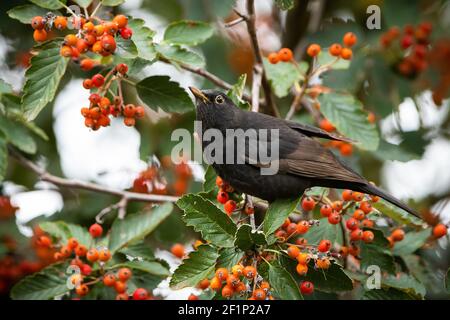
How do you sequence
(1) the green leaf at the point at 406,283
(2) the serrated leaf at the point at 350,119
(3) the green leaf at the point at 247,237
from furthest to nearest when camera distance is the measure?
1. (2) the serrated leaf at the point at 350,119
2. (1) the green leaf at the point at 406,283
3. (3) the green leaf at the point at 247,237

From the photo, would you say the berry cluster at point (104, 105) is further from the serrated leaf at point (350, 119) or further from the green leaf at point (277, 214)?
the serrated leaf at point (350, 119)

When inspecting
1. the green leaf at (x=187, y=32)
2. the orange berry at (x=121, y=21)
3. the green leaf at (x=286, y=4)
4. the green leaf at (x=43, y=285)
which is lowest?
the green leaf at (x=43, y=285)

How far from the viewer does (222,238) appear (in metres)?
3.84

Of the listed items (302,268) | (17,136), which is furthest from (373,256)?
(17,136)

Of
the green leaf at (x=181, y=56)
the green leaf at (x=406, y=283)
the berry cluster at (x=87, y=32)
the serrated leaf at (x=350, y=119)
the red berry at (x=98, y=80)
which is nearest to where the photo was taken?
the berry cluster at (x=87, y=32)

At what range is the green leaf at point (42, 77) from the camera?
4.13m

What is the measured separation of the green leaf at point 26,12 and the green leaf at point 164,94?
78 cm

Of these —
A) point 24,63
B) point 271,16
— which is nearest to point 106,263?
point 24,63

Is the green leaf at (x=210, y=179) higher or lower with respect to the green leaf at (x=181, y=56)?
lower

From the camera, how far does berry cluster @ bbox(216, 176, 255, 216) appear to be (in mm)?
4234

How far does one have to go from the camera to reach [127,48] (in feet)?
13.3

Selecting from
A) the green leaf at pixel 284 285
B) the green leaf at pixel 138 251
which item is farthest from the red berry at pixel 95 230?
the green leaf at pixel 284 285

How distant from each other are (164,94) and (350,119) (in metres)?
1.42
